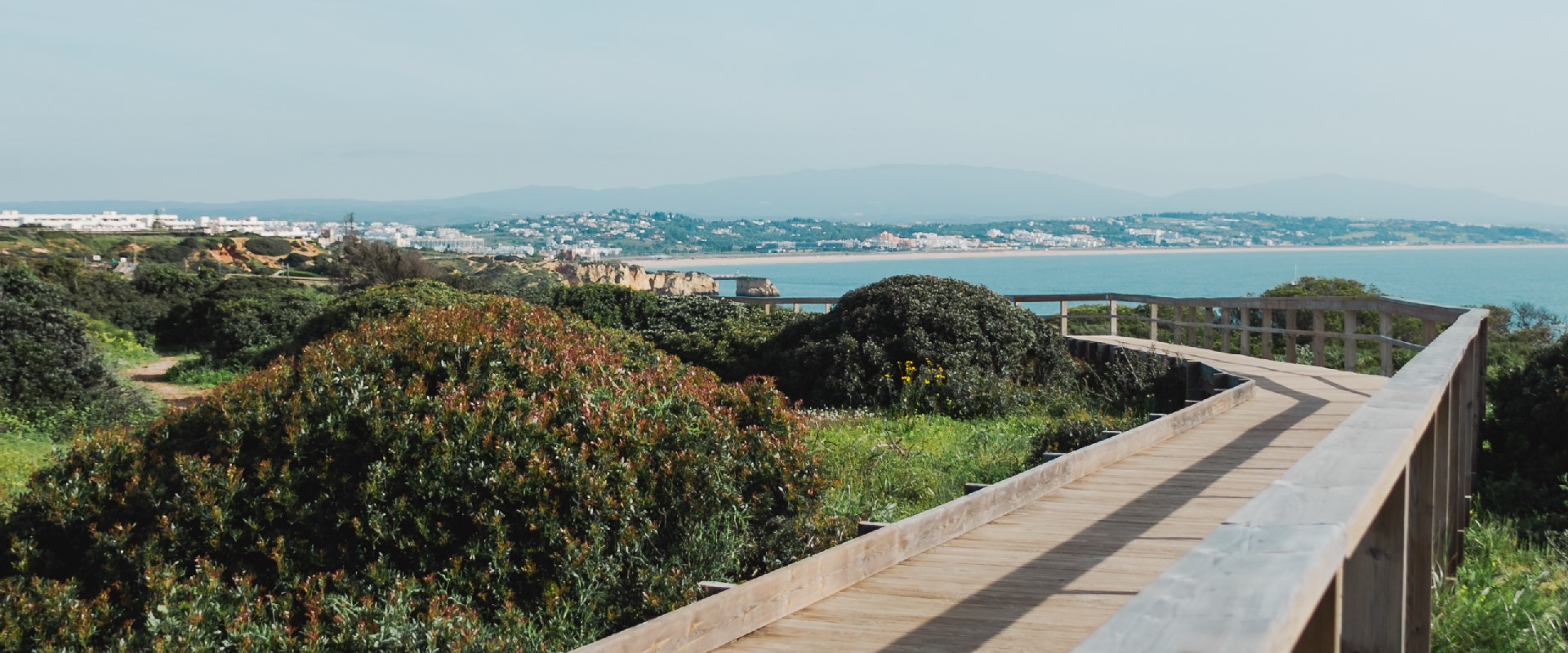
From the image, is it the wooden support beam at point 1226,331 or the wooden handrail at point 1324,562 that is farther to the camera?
the wooden support beam at point 1226,331

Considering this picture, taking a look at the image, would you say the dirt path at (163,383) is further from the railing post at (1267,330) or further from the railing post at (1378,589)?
the railing post at (1378,589)

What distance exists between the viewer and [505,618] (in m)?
4.41

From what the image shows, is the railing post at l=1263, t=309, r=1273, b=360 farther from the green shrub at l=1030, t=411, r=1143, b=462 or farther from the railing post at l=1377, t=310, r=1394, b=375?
the green shrub at l=1030, t=411, r=1143, b=462

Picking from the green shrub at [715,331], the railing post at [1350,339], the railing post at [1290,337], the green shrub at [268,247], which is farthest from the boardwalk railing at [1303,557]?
the green shrub at [268,247]

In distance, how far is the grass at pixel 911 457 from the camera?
7089 millimetres

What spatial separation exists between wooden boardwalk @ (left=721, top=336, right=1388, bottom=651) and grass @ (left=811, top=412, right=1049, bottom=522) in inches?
38.1

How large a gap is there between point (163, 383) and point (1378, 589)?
19412 mm

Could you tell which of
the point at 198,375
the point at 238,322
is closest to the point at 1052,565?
the point at 198,375

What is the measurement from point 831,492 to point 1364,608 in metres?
4.94

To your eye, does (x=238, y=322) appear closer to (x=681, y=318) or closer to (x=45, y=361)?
(x=681, y=318)

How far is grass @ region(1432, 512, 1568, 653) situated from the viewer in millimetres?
4293

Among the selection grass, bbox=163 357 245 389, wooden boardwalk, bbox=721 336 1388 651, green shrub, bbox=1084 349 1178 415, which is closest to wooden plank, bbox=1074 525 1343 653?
wooden boardwalk, bbox=721 336 1388 651

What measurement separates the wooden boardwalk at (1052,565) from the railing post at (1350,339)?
14.4ft

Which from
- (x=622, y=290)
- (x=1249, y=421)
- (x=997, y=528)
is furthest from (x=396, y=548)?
(x=622, y=290)
